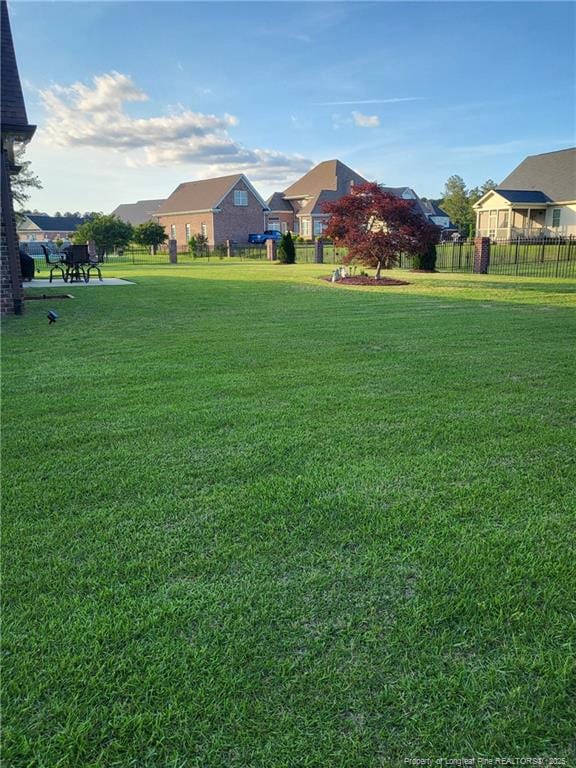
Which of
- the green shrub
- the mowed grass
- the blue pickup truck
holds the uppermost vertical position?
the blue pickup truck

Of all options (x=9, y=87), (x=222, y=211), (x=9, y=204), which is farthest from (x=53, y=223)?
(x=9, y=204)

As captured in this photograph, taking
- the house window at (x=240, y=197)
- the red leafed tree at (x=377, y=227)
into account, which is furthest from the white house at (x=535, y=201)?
the red leafed tree at (x=377, y=227)

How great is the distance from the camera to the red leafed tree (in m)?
15.0

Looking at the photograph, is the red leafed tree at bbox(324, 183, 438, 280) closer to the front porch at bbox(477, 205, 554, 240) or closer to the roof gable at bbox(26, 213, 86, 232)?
the front porch at bbox(477, 205, 554, 240)

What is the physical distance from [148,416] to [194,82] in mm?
12046

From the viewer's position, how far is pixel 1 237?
788cm

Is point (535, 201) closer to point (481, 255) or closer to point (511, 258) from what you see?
point (511, 258)

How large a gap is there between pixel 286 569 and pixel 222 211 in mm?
42355

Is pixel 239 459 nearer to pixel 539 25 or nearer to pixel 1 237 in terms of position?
pixel 1 237

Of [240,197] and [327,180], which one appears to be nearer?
[240,197]

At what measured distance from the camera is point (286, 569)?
2.01 metres

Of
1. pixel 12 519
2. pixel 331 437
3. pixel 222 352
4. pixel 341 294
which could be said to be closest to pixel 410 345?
pixel 222 352

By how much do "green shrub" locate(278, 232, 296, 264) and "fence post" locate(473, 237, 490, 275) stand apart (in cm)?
1095

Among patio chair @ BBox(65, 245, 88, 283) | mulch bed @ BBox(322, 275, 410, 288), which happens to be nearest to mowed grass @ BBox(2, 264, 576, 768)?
patio chair @ BBox(65, 245, 88, 283)
